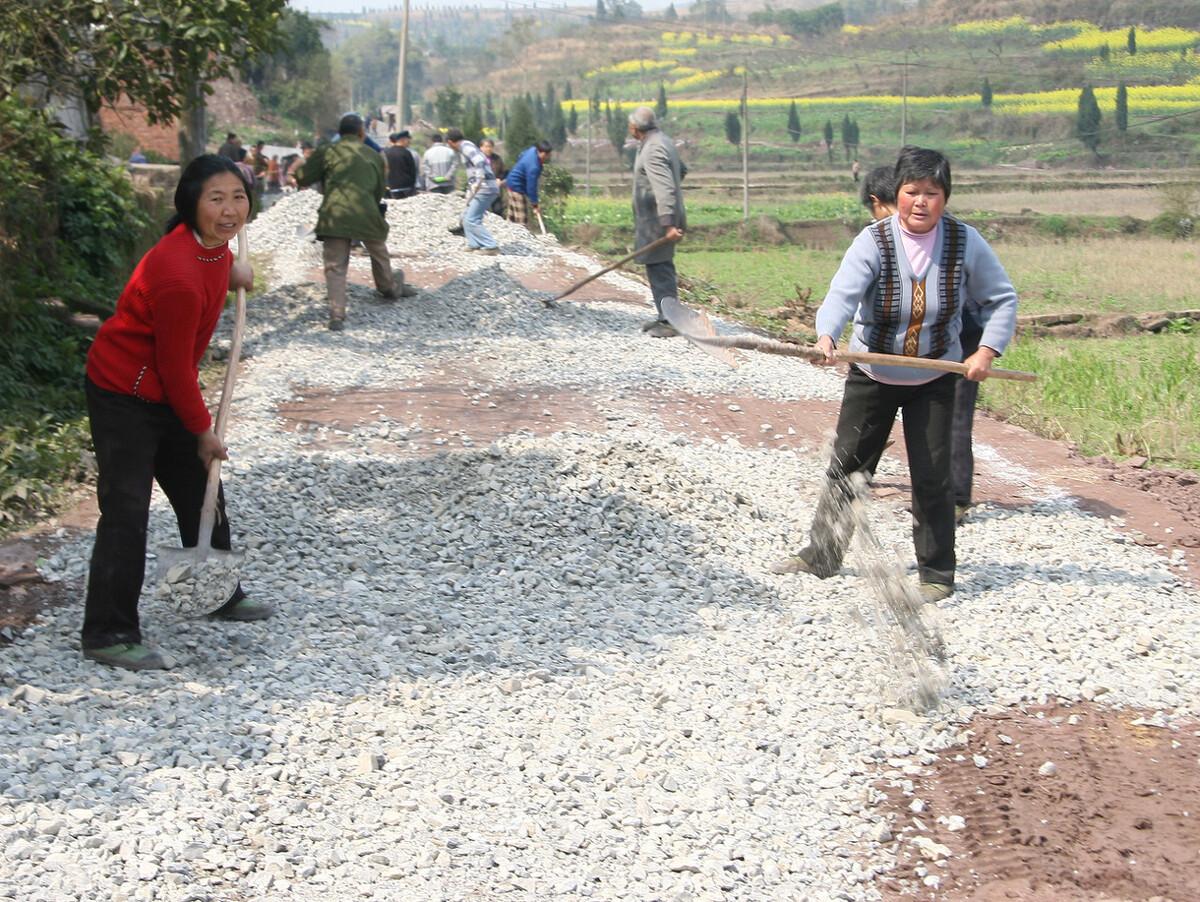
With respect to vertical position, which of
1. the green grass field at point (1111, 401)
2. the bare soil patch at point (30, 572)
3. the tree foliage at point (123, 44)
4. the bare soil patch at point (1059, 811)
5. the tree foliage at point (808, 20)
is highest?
the tree foliage at point (808, 20)

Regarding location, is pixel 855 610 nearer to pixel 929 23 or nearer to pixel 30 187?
pixel 30 187

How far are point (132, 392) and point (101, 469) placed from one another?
0.95ft

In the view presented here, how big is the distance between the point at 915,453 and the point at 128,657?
310cm

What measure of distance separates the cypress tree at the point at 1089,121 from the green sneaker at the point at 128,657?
44.4m

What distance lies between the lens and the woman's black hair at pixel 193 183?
4.38 m

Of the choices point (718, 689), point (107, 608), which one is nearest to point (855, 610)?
point (718, 689)

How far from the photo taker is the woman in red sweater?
431cm

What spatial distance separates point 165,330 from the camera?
4289mm

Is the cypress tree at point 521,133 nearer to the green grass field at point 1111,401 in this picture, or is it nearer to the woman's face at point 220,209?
the green grass field at point 1111,401

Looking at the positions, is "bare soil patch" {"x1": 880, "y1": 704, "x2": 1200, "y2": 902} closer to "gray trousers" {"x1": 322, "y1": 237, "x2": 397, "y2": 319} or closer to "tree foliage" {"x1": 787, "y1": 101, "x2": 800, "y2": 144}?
"gray trousers" {"x1": 322, "y1": 237, "x2": 397, "y2": 319}

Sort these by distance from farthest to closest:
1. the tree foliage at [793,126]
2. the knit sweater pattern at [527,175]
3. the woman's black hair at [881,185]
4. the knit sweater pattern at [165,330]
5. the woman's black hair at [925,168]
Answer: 1. the tree foliage at [793,126]
2. the knit sweater pattern at [527,175]
3. the woman's black hair at [881,185]
4. the woman's black hair at [925,168]
5. the knit sweater pattern at [165,330]

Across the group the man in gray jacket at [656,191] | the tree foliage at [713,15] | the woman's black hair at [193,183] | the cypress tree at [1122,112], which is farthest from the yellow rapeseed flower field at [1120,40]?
the tree foliage at [713,15]

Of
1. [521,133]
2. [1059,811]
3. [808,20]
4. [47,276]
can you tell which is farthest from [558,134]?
[1059,811]

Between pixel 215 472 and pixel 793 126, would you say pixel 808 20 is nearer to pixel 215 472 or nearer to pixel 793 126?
pixel 793 126
